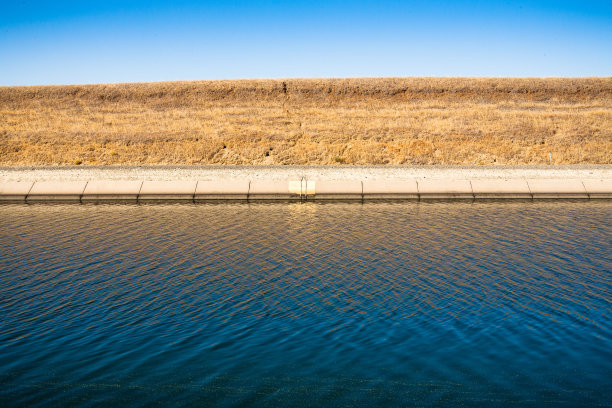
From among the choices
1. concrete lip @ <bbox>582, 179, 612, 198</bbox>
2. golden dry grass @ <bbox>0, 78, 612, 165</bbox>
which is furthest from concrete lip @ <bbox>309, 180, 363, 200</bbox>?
concrete lip @ <bbox>582, 179, 612, 198</bbox>

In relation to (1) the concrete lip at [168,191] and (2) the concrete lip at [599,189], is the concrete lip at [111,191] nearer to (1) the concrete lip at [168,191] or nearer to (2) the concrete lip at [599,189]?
(1) the concrete lip at [168,191]

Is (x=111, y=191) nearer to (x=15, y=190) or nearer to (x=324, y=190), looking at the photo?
(x=15, y=190)

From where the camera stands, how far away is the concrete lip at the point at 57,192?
2605cm

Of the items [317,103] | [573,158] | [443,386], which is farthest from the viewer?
Answer: [317,103]

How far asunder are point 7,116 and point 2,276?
47474 mm

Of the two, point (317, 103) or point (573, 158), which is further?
point (317, 103)

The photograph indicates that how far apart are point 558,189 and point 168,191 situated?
67.5ft

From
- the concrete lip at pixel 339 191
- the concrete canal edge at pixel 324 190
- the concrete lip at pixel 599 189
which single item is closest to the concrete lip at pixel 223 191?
the concrete canal edge at pixel 324 190

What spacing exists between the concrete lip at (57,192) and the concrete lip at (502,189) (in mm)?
21085

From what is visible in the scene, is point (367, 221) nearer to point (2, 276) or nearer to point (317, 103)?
point (2, 276)

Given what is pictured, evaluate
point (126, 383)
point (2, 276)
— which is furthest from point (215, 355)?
Result: point (2, 276)

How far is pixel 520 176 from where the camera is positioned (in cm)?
2914

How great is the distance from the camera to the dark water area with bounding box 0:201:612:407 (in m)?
6.50

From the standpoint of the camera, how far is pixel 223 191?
25.6m
